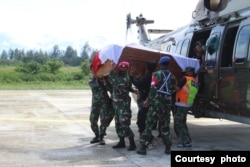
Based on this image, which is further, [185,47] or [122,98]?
[185,47]

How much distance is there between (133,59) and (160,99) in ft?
4.50

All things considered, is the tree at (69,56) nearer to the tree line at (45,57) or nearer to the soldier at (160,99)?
the tree line at (45,57)

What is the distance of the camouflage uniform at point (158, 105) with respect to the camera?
291 inches

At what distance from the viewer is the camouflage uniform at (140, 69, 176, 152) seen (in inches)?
291

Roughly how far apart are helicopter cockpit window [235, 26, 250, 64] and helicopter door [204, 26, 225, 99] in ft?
2.21

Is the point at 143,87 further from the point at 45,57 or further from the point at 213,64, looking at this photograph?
the point at 45,57

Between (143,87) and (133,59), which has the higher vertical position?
(133,59)

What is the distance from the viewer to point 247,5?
754 cm

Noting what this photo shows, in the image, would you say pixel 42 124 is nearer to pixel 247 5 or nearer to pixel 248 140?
pixel 248 140

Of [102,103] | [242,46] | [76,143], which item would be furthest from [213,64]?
[76,143]

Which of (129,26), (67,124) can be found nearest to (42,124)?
(67,124)

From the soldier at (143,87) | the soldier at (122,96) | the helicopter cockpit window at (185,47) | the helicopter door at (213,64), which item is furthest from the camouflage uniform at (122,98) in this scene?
the helicopter cockpit window at (185,47)

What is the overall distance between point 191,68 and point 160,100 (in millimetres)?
1033

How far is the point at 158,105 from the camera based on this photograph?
24.3 feet
